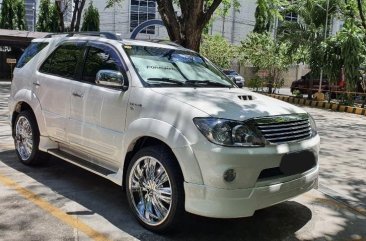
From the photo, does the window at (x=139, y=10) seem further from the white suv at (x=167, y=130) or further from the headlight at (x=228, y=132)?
the headlight at (x=228, y=132)

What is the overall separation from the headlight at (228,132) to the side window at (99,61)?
4.89ft

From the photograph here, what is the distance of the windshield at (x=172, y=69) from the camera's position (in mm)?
4949

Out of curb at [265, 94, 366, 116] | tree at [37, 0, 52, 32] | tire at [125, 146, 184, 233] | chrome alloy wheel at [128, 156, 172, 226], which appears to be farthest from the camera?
tree at [37, 0, 52, 32]

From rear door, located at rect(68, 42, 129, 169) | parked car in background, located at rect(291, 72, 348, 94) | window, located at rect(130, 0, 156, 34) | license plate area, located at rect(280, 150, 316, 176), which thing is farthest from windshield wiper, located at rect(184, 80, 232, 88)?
window, located at rect(130, 0, 156, 34)

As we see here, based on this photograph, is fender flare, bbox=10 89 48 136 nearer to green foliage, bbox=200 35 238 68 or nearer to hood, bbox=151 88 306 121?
hood, bbox=151 88 306 121

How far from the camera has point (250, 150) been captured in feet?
12.9

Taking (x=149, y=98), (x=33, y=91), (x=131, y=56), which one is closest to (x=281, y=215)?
(x=149, y=98)

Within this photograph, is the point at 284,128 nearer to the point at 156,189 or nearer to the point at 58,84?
the point at 156,189

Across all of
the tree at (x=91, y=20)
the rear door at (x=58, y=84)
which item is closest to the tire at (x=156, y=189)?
the rear door at (x=58, y=84)

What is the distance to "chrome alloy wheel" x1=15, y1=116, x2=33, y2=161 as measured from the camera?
6367mm

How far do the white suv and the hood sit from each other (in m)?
0.01

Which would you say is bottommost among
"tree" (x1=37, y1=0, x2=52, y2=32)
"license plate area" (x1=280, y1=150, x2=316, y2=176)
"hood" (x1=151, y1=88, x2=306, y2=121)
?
"license plate area" (x1=280, y1=150, x2=316, y2=176)

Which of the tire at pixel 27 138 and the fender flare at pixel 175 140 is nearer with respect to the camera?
the fender flare at pixel 175 140

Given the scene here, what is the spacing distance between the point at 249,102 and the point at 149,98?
97 cm
